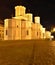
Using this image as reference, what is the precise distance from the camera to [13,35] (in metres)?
51.8

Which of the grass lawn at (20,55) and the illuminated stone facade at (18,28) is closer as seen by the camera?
the grass lawn at (20,55)

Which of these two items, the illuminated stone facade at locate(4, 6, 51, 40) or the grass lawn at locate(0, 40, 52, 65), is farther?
the illuminated stone facade at locate(4, 6, 51, 40)

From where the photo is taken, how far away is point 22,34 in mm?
53031

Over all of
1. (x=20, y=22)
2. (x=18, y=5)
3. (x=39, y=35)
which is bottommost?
(x=39, y=35)

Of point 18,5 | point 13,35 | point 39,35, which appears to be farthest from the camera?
→ point 39,35

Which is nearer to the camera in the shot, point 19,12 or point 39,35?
point 19,12

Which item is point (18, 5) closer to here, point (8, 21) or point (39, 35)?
point (8, 21)

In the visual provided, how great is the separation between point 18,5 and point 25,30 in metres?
8.15

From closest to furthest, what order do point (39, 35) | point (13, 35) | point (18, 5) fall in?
point (13, 35) → point (18, 5) → point (39, 35)

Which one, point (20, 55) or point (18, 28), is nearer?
point (20, 55)

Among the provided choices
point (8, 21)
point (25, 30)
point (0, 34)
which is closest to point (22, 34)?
point (25, 30)

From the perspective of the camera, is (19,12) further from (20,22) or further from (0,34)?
(0,34)

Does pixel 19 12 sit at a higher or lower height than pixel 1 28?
higher

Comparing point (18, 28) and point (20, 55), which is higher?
point (18, 28)
